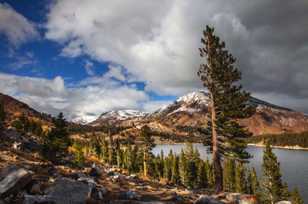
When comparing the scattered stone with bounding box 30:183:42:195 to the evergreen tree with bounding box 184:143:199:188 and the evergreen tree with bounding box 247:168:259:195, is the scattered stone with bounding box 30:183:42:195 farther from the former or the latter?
the evergreen tree with bounding box 184:143:199:188

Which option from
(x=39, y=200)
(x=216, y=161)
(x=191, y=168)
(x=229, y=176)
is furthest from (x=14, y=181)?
(x=191, y=168)

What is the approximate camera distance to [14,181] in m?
13.7

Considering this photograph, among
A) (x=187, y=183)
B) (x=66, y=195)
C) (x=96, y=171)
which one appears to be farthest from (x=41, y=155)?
(x=187, y=183)

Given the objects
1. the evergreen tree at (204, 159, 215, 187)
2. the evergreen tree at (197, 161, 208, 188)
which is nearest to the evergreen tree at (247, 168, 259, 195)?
the evergreen tree at (204, 159, 215, 187)

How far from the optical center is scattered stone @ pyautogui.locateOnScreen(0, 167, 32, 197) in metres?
13.2

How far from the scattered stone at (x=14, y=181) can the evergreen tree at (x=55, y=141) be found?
32393mm

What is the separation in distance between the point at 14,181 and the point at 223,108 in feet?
71.8

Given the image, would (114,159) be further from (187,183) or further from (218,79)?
(218,79)

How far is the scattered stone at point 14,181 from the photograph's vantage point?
13163mm

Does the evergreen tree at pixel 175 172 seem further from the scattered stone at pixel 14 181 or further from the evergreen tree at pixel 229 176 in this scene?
the scattered stone at pixel 14 181

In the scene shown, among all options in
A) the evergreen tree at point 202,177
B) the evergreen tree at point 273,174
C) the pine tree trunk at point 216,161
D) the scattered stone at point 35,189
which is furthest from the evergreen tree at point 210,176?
the scattered stone at point 35,189

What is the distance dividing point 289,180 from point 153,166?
183ft

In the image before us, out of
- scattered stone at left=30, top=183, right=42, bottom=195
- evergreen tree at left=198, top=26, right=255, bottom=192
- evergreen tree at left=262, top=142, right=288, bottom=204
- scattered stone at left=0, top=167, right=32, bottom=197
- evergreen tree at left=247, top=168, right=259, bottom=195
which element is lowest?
evergreen tree at left=247, top=168, right=259, bottom=195

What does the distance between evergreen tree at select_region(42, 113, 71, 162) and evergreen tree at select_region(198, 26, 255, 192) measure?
30.6 m
